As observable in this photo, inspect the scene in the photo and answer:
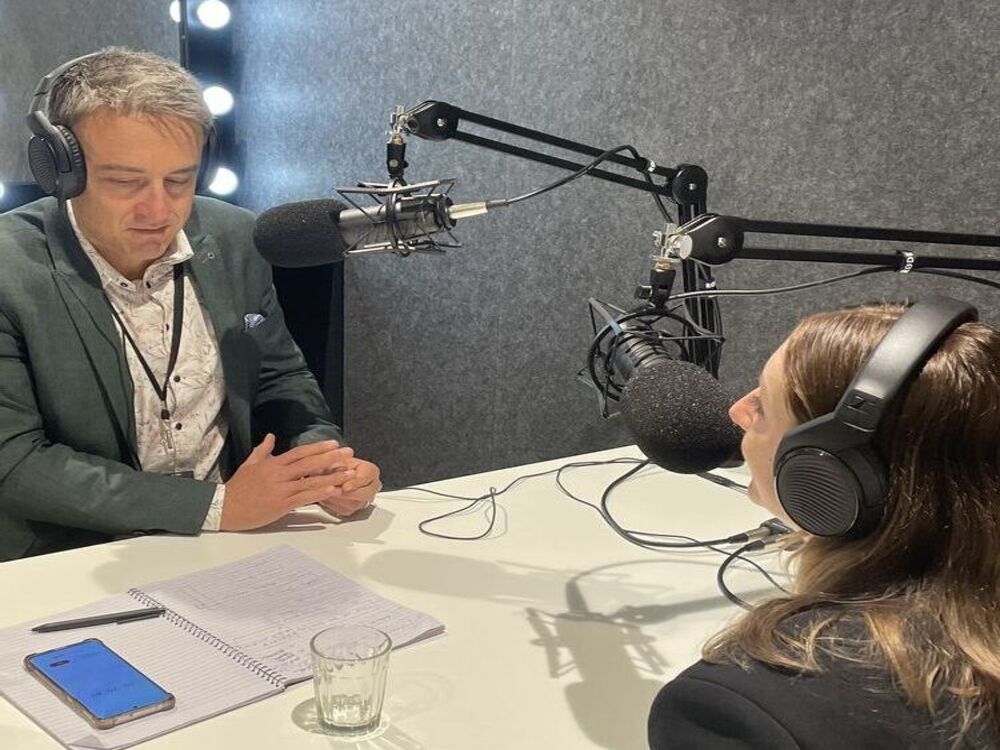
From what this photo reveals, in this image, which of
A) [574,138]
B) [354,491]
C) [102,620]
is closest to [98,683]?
[102,620]

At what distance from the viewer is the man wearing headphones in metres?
1.14

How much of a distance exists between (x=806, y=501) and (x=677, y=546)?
53cm

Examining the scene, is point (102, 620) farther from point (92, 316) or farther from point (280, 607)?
point (92, 316)

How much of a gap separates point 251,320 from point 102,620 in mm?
608

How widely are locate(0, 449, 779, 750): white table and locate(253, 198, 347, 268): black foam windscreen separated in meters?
0.30

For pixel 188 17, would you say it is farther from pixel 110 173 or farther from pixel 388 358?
pixel 110 173

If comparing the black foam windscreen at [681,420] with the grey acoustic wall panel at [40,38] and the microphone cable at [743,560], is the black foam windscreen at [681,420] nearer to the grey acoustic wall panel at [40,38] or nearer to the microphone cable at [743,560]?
the microphone cable at [743,560]

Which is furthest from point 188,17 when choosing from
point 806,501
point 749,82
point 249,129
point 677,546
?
point 806,501

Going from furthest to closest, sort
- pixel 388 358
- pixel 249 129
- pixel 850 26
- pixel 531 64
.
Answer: pixel 249 129 → pixel 388 358 → pixel 531 64 → pixel 850 26

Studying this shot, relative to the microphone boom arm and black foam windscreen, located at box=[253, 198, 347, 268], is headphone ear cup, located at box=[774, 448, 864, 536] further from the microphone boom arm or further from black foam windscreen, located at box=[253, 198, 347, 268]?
black foam windscreen, located at box=[253, 198, 347, 268]

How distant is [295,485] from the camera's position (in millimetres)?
1141

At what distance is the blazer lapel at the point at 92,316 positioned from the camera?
1256 mm

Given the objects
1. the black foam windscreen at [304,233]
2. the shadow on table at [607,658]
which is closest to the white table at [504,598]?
the shadow on table at [607,658]

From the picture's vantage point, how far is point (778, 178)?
1.47 meters
